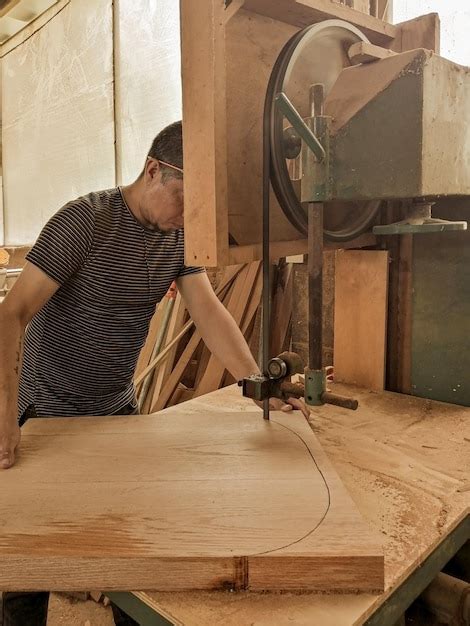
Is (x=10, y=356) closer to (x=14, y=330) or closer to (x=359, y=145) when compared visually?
(x=14, y=330)

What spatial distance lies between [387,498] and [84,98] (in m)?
3.98

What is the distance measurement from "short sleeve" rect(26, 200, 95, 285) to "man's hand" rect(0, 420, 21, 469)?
39 cm

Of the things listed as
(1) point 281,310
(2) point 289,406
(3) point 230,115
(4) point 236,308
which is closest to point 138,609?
(2) point 289,406

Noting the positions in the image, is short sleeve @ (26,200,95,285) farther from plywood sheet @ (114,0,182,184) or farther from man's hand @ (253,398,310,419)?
plywood sheet @ (114,0,182,184)

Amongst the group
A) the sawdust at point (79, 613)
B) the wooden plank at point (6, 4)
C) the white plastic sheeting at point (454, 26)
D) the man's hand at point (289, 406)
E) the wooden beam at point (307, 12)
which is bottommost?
the sawdust at point (79, 613)

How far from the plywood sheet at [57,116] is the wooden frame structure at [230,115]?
290 cm

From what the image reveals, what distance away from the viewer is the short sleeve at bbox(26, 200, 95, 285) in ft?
4.44

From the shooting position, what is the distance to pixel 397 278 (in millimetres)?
1633

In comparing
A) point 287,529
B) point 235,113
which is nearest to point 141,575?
point 287,529

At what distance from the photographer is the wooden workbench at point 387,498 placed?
72cm

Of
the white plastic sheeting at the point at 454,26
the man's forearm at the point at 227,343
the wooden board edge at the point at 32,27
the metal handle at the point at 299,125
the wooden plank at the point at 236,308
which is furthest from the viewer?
the wooden board edge at the point at 32,27

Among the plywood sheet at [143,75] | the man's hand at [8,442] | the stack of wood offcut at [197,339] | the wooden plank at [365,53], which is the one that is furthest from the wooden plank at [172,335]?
the wooden plank at [365,53]

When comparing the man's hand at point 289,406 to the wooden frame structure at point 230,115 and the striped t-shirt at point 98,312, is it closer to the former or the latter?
the wooden frame structure at point 230,115

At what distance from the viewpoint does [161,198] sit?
58.1 inches
